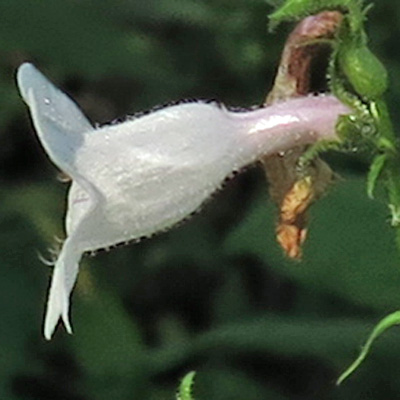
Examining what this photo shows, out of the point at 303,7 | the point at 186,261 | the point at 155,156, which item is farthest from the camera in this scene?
the point at 186,261

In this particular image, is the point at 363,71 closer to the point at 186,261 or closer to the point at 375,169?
the point at 375,169

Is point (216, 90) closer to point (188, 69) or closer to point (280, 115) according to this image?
point (188, 69)

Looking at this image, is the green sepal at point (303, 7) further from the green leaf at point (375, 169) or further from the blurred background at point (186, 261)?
the blurred background at point (186, 261)

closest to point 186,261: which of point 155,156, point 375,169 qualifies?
point 155,156

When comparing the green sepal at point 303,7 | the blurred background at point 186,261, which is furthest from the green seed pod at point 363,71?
the blurred background at point 186,261

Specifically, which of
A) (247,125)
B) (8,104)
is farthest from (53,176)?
(247,125)

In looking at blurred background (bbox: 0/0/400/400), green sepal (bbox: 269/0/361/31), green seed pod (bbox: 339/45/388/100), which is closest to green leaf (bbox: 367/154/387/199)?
green seed pod (bbox: 339/45/388/100)

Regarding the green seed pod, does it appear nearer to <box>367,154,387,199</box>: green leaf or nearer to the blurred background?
<box>367,154,387,199</box>: green leaf
